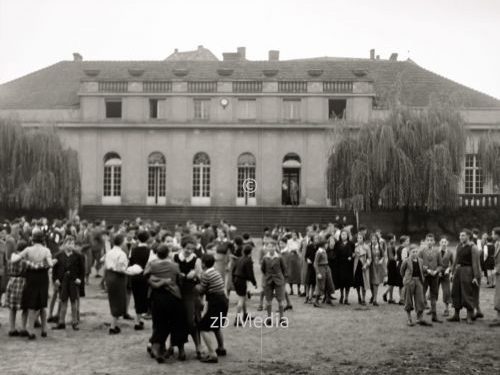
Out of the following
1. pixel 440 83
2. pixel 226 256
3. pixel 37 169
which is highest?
pixel 440 83

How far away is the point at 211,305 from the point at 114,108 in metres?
33.0

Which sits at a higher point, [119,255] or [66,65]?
[66,65]

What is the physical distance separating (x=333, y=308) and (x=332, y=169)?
19182mm

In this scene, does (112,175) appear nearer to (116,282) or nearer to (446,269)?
(446,269)

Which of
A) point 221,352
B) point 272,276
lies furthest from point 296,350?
point 272,276

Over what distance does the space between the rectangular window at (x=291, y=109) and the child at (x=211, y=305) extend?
31050mm

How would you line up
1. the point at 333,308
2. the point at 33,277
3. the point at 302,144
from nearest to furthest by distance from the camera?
the point at 33,277
the point at 333,308
the point at 302,144

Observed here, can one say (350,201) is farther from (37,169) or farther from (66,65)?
(66,65)

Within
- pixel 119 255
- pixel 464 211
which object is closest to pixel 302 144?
pixel 464 211

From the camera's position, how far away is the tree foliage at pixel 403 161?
108ft

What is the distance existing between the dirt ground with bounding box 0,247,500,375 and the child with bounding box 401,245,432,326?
0.36 meters

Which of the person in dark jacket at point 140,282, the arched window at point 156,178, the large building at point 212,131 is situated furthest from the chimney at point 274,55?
the person in dark jacket at point 140,282

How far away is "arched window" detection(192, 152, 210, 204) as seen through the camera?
41312 millimetres

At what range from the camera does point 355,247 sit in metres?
16.5
